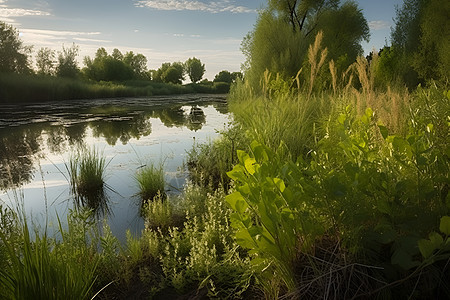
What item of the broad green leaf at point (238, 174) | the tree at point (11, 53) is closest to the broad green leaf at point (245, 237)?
the broad green leaf at point (238, 174)

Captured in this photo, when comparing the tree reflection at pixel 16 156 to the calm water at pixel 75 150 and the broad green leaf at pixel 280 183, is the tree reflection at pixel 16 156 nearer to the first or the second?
the calm water at pixel 75 150

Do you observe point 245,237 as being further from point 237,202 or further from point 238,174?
point 238,174

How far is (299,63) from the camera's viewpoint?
1327cm

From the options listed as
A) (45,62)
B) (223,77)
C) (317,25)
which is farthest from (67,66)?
(223,77)

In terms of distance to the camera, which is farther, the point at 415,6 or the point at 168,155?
the point at 415,6

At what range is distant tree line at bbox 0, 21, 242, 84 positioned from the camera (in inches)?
862

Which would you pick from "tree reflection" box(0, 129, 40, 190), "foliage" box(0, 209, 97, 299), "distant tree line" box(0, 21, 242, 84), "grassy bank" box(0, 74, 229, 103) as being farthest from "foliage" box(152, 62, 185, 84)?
"foliage" box(0, 209, 97, 299)

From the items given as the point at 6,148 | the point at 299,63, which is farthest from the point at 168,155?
the point at 299,63

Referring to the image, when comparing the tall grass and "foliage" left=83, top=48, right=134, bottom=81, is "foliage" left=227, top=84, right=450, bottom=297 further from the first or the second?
"foliage" left=83, top=48, right=134, bottom=81

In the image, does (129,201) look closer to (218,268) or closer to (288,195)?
(218,268)

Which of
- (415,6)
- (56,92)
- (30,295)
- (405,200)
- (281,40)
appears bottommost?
(30,295)

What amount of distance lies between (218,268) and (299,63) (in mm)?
12466

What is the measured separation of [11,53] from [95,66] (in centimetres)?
1813

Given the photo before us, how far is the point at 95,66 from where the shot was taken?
129 ft
